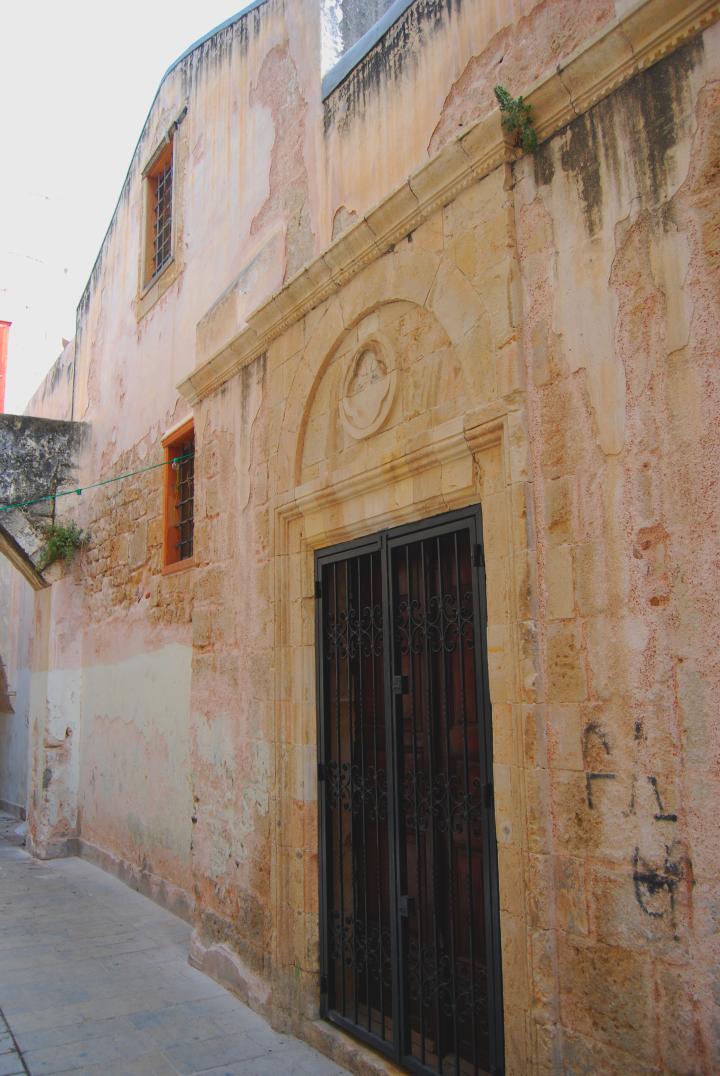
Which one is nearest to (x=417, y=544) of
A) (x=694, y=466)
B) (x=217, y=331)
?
(x=694, y=466)

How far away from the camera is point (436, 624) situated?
3.82 m

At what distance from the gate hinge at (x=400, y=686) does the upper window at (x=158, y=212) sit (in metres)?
5.88

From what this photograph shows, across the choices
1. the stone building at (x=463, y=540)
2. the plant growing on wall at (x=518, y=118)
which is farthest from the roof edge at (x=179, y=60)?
the plant growing on wall at (x=518, y=118)

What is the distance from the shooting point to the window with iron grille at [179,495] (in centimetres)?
768

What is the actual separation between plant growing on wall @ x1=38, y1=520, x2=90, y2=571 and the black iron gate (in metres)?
6.09

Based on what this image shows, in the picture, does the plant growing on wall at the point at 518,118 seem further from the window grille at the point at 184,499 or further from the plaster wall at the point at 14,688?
the plaster wall at the point at 14,688

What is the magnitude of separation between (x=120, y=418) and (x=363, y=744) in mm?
6084

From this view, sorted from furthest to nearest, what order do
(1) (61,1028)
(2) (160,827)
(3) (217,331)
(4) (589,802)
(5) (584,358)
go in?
(2) (160,827)
(3) (217,331)
(1) (61,1028)
(5) (584,358)
(4) (589,802)

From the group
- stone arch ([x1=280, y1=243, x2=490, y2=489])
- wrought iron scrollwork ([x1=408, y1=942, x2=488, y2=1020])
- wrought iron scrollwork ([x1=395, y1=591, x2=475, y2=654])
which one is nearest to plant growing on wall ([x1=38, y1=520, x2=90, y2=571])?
stone arch ([x1=280, y1=243, x2=490, y2=489])

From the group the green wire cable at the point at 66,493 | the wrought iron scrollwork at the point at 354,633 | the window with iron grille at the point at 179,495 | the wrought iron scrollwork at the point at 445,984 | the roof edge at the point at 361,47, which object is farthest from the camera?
the green wire cable at the point at 66,493

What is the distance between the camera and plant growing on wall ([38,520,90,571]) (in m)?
9.94

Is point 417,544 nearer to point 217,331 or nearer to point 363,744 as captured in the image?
point 363,744

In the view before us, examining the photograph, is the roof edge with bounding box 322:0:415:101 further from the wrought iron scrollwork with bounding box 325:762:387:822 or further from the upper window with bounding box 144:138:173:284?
the upper window with bounding box 144:138:173:284

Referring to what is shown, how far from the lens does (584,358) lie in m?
3.07
